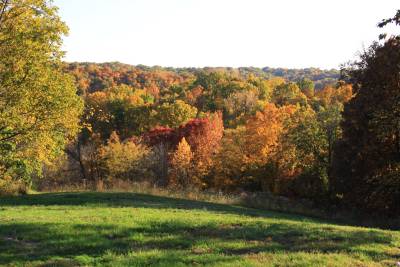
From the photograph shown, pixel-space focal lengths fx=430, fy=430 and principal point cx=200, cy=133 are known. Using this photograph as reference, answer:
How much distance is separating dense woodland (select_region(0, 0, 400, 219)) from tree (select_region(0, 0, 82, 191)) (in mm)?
47

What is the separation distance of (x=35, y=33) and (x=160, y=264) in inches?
502

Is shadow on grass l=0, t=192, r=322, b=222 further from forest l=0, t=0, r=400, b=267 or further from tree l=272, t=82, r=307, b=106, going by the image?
tree l=272, t=82, r=307, b=106

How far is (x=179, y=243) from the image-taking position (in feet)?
40.3

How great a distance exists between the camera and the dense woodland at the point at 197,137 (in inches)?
703

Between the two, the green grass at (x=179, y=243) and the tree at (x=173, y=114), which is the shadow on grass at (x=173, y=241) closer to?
the green grass at (x=179, y=243)

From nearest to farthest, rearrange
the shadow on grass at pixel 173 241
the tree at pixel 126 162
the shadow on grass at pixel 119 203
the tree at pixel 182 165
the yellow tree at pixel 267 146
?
the shadow on grass at pixel 173 241
the shadow on grass at pixel 119 203
the yellow tree at pixel 267 146
the tree at pixel 126 162
the tree at pixel 182 165

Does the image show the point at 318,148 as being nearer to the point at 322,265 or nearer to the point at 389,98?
the point at 389,98

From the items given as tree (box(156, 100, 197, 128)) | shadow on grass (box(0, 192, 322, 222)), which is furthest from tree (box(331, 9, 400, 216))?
tree (box(156, 100, 197, 128))

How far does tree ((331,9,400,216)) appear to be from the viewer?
25234 mm

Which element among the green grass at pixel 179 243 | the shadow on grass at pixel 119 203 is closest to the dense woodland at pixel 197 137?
the shadow on grass at pixel 119 203

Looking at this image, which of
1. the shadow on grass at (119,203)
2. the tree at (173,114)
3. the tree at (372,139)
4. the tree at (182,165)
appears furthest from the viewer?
the tree at (173,114)

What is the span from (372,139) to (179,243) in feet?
68.5

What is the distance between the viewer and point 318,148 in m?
42.3

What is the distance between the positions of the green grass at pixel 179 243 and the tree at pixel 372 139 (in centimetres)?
1214
